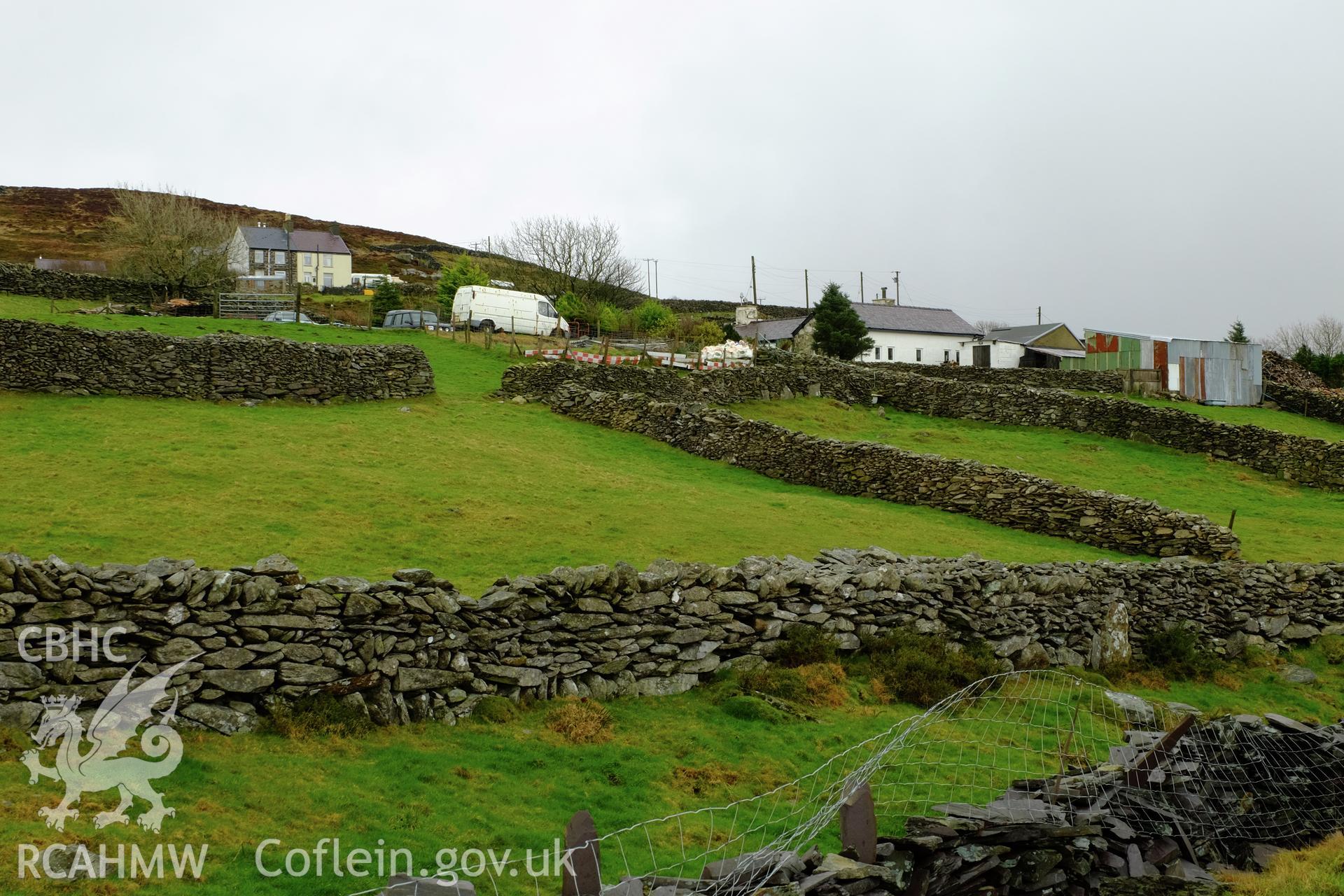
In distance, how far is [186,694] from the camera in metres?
8.12

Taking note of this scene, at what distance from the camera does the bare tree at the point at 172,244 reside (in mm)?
49219

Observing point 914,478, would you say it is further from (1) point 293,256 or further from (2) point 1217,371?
(1) point 293,256

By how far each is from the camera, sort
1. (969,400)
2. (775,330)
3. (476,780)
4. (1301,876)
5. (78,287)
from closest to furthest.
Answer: (1301,876), (476,780), (969,400), (78,287), (775,330)

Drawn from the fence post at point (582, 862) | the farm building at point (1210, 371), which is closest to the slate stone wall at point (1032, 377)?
the farm building at point (1210, 371)

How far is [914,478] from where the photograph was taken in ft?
79.9

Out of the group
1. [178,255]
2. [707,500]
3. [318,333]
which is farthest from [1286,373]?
[178,255]

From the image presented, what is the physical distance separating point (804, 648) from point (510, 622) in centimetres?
405

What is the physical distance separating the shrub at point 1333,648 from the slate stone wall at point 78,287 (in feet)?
159

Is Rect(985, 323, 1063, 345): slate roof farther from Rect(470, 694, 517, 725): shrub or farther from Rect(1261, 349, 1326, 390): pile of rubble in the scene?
Rect(470, 694, 517, 725): shrub

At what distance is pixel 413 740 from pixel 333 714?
78cm

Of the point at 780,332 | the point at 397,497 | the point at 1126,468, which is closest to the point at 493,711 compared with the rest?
the point at 397,497

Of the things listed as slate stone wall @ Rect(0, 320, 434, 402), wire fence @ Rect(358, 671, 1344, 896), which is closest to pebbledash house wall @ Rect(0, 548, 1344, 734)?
wire fence @ Rect(358, 671, 1344, 896)

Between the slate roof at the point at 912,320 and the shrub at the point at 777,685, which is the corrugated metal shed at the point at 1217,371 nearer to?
the slate roof at the point at 912,320

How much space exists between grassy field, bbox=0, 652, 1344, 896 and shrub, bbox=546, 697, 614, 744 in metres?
0.09
